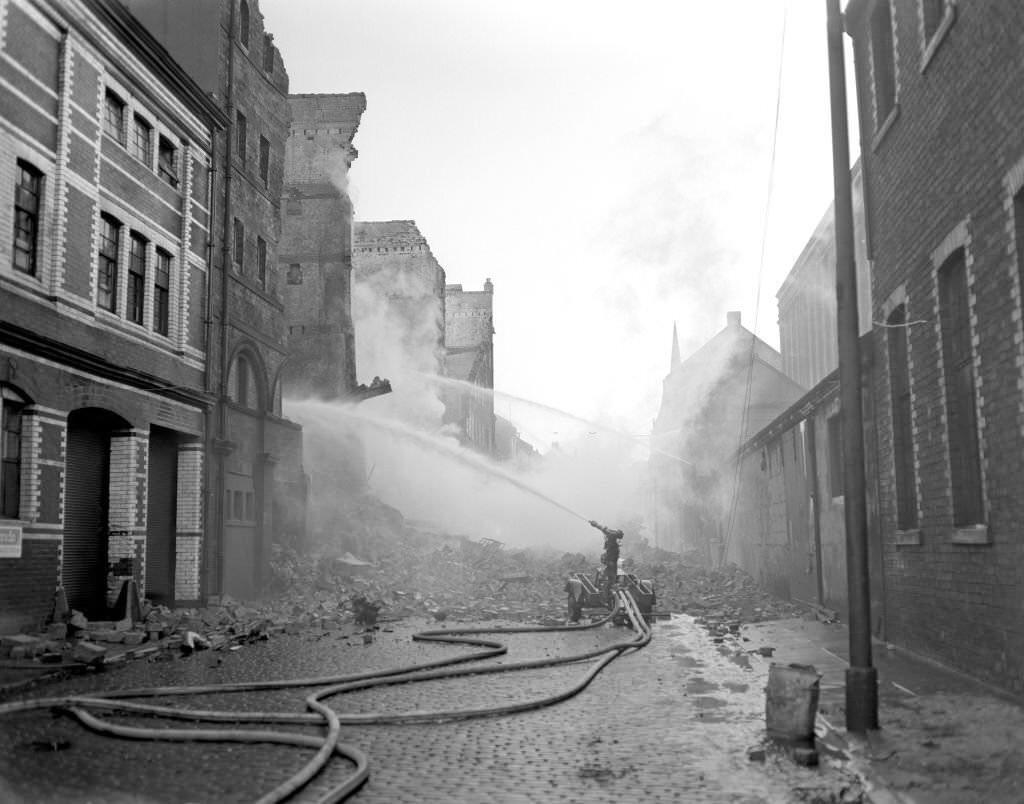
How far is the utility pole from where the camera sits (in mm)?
7508

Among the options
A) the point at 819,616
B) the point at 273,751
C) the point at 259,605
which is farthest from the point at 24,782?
the point at 259,605

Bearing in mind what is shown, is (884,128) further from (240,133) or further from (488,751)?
(240,133)

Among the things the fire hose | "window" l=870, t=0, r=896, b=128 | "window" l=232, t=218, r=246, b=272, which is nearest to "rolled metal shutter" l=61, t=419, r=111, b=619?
"window" l=232, t=218, r=246, b=272

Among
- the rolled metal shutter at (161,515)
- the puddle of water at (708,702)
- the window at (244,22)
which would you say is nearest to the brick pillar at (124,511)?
the rolled metal shutter at (161,515)

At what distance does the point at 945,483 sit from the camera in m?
10.6

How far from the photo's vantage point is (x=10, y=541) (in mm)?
15344

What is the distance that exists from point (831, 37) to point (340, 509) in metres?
28.5

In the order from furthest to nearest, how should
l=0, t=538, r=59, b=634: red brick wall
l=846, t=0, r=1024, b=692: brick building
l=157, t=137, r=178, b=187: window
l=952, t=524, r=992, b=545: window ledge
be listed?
l=157, t=137, r=178, b=187: window → l=0, t=538, r=59, b=634: red brick wall → l=952, t=524, r=992, b=545: window ledge → l=846, t=0, r=1024, b=692: brick building

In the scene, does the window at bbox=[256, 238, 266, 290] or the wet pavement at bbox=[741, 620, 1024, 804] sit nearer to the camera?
the wet pavement at bbox=[741, 620, 1024, 804]

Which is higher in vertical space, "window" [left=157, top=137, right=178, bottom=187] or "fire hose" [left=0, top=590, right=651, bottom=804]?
"window" [left=157, top=137, right=178, bottom=187]

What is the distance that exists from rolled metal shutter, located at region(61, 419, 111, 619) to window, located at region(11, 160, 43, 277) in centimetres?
319

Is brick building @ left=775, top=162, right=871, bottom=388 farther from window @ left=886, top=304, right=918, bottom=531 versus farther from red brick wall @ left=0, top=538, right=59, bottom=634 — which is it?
red brick wall @ left=0, top=538, right=59, bottom=634

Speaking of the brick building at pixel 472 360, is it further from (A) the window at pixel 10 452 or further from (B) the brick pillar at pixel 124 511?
(A) the window at pixel 10 452

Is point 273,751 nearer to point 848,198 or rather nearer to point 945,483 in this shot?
point 848,198
